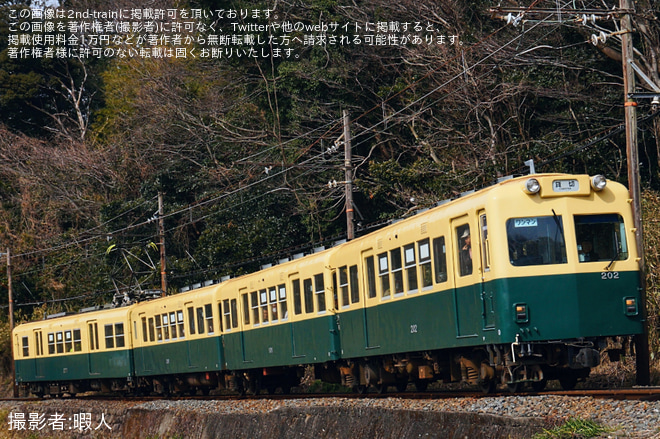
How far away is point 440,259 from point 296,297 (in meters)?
6.04

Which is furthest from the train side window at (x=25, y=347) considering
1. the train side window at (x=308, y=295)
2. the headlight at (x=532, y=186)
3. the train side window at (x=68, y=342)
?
Result: the headlight at (x=532, y=186)

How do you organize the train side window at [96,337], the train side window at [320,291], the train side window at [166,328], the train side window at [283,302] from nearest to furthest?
the train side window at [320,291], the train side window at [283,302], the train side window at [166,328], the train side window at [96,337]

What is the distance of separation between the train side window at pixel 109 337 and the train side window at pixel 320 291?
40.4 feet

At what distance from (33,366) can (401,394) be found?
20.9 m

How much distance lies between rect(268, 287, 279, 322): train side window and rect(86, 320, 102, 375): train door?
10823 mm

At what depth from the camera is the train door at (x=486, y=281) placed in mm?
12312

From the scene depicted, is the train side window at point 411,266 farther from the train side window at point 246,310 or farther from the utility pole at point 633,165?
the train side window at point 246,310

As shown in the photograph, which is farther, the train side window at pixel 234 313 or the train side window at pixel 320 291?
the train side window at pixel 234 313

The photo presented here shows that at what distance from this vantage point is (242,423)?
13688mm

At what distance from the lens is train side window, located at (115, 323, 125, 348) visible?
94.0 ft

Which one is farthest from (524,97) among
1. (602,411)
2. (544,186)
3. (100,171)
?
(100,171)

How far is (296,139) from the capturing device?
3391cm

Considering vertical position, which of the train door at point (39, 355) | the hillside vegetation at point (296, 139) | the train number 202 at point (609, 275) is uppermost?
the hillside vegetation at point (296, 139)

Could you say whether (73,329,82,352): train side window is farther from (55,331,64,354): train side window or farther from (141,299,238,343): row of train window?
(141,299,238,343): row of train window
